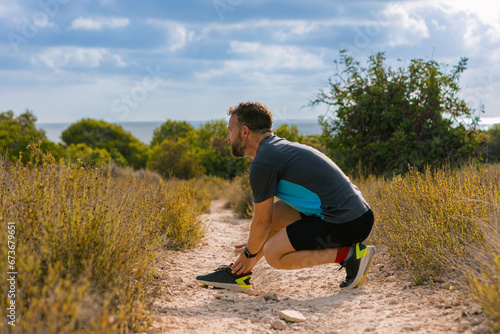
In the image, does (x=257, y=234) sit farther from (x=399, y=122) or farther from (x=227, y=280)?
(x=399, y=122)

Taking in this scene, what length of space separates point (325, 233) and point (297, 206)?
1.30 feet

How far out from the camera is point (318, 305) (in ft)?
11.6

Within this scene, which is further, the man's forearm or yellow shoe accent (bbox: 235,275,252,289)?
yellow shoe accent (bbox: 235,275,252,289)

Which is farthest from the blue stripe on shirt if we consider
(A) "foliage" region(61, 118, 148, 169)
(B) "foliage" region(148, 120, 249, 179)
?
(A) "foliage" region(61, 118, 148, 169)

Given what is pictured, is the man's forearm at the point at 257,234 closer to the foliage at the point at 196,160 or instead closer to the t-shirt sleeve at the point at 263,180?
the t-shirt sleeve at the point at 263,180

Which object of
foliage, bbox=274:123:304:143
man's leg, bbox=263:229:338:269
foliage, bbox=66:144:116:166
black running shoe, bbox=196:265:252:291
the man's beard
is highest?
foliage, bbox=274:123:304:143

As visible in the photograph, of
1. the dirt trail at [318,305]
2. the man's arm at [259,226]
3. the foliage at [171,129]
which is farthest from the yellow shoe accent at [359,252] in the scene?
the foliage at [171,129]

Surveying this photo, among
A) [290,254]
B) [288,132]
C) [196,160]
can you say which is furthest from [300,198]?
[288,132]

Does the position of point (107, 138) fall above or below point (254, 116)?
above

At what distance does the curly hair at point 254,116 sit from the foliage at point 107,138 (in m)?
29.5

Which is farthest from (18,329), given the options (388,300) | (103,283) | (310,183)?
(388,300)

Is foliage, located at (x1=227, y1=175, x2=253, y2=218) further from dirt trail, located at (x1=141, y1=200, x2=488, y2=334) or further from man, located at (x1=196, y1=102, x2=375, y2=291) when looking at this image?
man, located at (x1=196, y1=102, x2=375, y2=291)

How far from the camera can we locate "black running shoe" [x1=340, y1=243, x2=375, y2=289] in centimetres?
376

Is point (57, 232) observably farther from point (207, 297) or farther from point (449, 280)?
point (449, 280)
